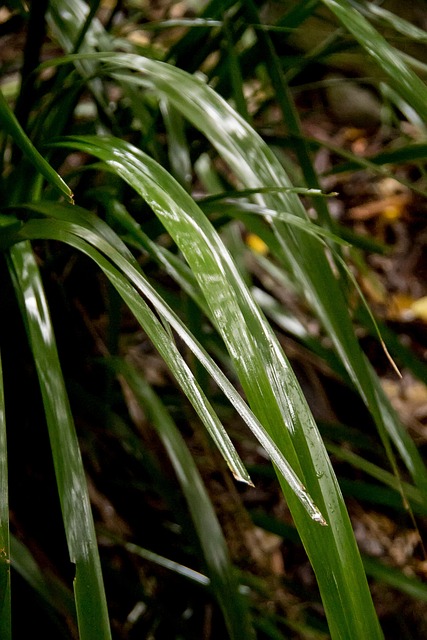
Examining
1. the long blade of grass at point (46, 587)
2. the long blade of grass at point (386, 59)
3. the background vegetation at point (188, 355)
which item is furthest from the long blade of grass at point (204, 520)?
the long blade of grass at point (386, 59)

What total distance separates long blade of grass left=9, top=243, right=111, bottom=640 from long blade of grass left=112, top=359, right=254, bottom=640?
204mm

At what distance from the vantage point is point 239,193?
1.55 ft

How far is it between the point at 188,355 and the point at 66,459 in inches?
14.4

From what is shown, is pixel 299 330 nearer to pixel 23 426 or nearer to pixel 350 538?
pixel 23 426

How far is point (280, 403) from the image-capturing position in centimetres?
34

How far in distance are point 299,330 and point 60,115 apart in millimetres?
458

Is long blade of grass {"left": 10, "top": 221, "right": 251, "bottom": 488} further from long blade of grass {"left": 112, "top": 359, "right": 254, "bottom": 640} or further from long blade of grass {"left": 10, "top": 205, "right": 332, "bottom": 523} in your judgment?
long blade of grass {"left": 112, "top": 359, "right": 254, "bottom": 640}

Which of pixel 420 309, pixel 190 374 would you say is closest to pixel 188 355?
pixel 190 374

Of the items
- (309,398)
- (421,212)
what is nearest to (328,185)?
(421,212)

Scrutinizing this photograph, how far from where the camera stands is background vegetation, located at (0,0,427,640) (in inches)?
13.5

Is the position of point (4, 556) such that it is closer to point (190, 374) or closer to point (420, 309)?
point (190, 374)

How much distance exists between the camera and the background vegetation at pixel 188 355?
34cm

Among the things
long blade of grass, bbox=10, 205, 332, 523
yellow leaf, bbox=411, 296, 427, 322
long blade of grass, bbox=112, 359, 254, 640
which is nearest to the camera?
long blade of grass, bbox=10, 205, 332, 523

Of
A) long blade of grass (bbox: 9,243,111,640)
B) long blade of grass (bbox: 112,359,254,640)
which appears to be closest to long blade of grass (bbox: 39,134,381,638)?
long blade of grass (bbox: 9,243,111,640)
